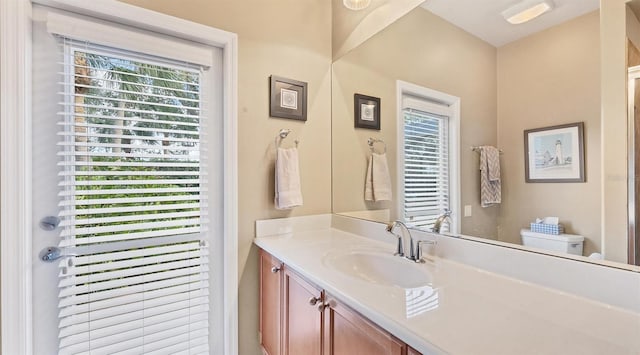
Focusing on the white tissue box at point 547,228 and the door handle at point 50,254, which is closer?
the white tissue box at point 547,228

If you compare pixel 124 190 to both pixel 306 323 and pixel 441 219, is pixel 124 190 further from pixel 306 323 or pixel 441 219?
pixel 441 219

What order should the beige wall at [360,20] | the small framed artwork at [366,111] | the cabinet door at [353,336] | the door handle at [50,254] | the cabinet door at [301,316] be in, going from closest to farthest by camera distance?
1. the cabinet door at [353,336]
2. the cabinet door at [301,316]
3. the door handle at [50,254]
4. the beige wall at [360,20]
5. the small framed artwork at [366,111]

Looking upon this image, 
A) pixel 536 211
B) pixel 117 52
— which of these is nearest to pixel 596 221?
pixel 536 211

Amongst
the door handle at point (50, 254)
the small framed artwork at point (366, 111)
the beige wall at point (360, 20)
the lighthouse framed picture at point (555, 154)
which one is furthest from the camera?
the small framed artwork at point (366, 111)

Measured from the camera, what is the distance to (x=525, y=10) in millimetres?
928

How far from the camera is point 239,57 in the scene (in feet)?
4.88

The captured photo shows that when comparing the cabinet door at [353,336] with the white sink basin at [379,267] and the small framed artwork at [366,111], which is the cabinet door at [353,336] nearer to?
the white sink basin at [379,267]

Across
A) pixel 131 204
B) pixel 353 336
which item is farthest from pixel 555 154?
pixel 131 204

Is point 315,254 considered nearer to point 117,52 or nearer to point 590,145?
point 590,145

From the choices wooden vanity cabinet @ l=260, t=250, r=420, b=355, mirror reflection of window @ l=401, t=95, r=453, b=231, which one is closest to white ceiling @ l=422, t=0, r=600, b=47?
mirror reflection of window @ l=401, t=95, r=453, b=231

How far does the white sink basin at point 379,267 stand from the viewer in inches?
42.3

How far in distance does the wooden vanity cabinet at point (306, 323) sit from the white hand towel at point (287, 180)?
0.31 meters

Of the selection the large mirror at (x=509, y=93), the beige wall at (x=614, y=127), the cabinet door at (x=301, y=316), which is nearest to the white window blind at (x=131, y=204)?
the cabinet door at (x=301, y=316)

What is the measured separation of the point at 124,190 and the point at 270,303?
2.96 ft
